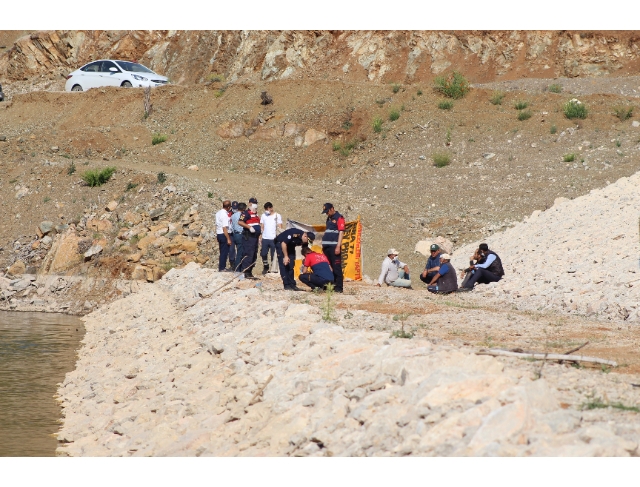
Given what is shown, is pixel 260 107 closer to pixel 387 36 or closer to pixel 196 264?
pixel 387 36

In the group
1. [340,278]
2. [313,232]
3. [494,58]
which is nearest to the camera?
[340,278]

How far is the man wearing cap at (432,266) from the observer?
57.7 feet

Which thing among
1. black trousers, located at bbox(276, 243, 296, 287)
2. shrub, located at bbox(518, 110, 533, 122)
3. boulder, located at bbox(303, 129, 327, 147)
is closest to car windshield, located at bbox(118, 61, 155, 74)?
boulder, located at bbox(303, 129, 327, 147)

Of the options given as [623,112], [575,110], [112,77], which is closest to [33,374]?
[575,110]

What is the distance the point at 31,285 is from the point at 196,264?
535 cm

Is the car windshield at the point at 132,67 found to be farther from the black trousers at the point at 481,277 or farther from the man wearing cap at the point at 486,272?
the black trousers at the point at 481,277

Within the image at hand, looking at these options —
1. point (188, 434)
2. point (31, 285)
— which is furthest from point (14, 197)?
point (188, 434)

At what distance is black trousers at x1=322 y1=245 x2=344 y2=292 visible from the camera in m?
14.9

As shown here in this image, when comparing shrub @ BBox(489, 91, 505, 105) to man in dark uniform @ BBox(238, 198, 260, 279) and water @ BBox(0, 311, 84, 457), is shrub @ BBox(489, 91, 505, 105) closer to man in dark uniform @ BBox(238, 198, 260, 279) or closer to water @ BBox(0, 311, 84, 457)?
man in dark uniform @ BBox(238, 198, 260, 279)

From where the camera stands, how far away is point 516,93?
3259 centimetres

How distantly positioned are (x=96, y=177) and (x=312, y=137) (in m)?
8.47

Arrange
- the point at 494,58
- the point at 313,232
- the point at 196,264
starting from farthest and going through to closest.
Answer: the point at 494,58
the point at 196,264
the point at 313,232

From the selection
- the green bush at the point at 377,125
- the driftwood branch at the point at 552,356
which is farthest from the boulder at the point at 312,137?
the driftwood branch at the point at 552,356

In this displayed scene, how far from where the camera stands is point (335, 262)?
1511 centimetres
